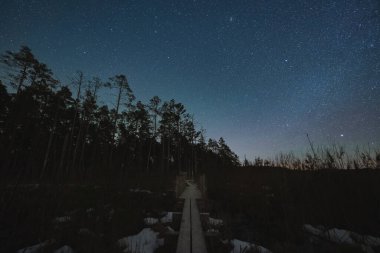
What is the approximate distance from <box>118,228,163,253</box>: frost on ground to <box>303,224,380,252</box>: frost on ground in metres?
3.35

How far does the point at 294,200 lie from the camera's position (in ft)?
20.3

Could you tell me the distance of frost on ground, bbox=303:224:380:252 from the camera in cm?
322

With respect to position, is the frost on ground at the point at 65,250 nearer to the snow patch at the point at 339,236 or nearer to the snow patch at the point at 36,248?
the snow patch at the point at 36,248

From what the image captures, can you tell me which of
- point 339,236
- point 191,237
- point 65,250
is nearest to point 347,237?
point 339,236

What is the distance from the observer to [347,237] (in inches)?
139

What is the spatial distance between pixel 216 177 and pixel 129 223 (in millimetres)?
7849

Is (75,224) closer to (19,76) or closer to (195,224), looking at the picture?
(195,224)

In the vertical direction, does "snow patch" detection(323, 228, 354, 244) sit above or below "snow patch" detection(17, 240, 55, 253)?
above

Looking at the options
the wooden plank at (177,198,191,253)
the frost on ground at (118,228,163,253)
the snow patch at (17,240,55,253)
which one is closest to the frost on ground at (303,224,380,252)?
the wooden plank at (177,198,191,253)

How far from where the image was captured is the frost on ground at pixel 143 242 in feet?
10.4

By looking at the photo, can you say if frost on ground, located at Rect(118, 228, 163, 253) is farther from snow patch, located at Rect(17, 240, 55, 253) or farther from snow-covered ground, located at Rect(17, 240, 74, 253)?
snow patch, located at Rect(17, 240, 55, 253)

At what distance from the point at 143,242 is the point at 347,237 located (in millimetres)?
4006

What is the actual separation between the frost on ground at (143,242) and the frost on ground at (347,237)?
3345 mm

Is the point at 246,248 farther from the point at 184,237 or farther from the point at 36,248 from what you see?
the point at 36,248
